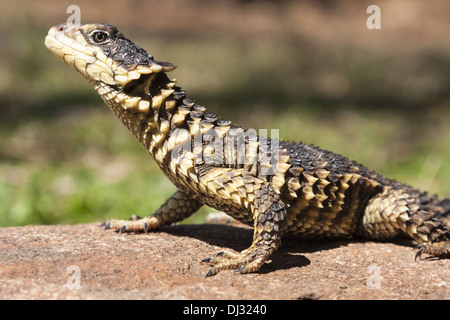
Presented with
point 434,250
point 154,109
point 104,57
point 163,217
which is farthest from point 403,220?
point 104,57

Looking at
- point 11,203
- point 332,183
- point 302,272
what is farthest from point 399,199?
point 11,203

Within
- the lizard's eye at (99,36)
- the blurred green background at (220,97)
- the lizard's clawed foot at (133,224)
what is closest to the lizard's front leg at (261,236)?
the lizard's clawed foot at (133,224)

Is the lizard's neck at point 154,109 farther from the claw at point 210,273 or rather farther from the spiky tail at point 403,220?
the spiky tail at point 403,220

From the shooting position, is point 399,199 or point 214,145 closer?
point 214,145

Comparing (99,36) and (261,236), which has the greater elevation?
(99,36)

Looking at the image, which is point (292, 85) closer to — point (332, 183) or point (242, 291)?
point (332, 183)

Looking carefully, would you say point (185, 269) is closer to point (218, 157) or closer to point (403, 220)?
point (218, 157)

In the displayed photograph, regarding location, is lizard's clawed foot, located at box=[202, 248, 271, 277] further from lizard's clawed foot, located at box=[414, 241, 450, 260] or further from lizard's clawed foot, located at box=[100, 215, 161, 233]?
lizard's clawed foot, located at box=[414, 241, 450, 260]

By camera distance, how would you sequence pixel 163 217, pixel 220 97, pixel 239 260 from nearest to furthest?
pixel 239 260
pixel 163 217
pixel 220 97
